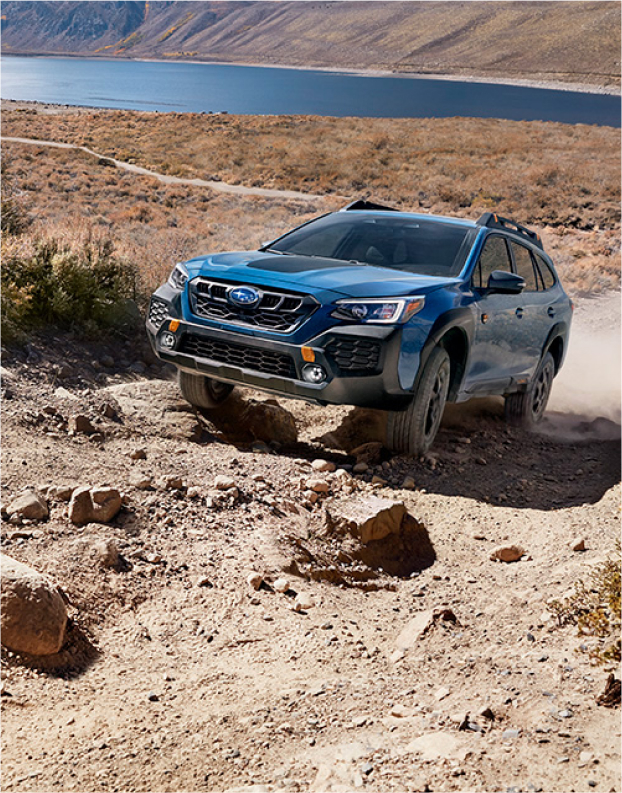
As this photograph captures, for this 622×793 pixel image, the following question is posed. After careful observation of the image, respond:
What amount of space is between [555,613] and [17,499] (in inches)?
111

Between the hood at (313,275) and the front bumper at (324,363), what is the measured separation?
0.33 metres

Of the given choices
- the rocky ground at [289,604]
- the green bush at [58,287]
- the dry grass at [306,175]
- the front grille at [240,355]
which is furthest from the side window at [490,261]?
the dry grass at [306,175]

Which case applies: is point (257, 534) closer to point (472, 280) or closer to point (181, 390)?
point (181, 390)

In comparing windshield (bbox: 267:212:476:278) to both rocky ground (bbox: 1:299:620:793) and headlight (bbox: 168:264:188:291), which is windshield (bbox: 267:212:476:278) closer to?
headlight (bbox: 168:264:188:291)

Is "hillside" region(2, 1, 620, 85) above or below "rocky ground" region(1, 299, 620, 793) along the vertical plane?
above

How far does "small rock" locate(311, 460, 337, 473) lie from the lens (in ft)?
20.1

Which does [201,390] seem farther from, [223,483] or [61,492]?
[61,492]

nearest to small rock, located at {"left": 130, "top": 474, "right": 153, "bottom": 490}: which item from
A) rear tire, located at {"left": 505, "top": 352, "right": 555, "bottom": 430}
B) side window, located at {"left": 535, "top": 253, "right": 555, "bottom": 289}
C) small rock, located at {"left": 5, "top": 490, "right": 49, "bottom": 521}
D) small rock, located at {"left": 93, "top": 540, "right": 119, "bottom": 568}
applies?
small rock, located at {"left": 5, "top": 490, "right": 49, "bottom": 521}

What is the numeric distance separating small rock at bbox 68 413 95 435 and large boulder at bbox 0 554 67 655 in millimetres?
2479

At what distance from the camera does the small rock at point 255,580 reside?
4351mm

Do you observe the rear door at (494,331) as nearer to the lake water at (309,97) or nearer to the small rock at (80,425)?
the small rock at (80,425)

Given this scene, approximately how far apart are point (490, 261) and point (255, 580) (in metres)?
3.85

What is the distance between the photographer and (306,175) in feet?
147

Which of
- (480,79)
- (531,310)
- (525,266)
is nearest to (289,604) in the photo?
(531,310)
